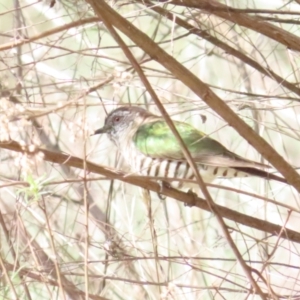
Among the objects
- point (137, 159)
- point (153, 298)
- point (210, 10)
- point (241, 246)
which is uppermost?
point (210, 10)

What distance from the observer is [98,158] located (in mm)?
2592

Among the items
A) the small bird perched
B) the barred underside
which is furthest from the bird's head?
the barred underside

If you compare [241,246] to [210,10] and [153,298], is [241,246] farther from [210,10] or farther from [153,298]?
[210,10]

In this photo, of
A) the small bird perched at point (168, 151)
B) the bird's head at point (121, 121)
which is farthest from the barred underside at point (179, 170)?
the bird's head at point (121, 121)

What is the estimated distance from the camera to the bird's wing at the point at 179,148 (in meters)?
1.70

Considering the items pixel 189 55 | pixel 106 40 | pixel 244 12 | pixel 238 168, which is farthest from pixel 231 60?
pixel 244 12

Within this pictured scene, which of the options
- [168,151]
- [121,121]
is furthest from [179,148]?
[121,121]

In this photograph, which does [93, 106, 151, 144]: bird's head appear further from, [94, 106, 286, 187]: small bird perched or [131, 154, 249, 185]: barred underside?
[131, 154, 249, 185]: barred underside

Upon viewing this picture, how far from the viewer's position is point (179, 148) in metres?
1.80

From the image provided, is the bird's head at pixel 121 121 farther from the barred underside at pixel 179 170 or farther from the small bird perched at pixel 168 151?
the barred underside at pixel 179 170

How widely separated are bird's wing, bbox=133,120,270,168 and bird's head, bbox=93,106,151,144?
0.33 feet

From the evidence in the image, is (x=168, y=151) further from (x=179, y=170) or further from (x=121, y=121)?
(x=121, y=121)

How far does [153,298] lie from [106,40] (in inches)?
37.3

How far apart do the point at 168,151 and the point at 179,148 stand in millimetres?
33
